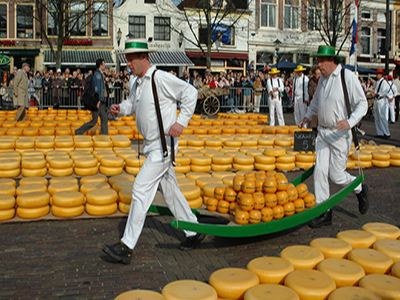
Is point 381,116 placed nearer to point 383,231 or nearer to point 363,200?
point 363,200

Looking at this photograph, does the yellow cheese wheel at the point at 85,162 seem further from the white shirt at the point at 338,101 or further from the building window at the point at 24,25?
the building window at the point at 24,25

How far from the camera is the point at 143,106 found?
4258 millimetres

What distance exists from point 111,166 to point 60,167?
0.85 meters

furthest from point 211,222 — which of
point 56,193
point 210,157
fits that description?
point 210,157

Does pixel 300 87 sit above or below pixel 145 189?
above

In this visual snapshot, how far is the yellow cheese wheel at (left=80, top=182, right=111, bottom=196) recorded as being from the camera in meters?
5.95

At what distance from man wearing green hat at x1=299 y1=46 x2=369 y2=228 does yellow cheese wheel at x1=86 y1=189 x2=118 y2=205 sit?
2.50m

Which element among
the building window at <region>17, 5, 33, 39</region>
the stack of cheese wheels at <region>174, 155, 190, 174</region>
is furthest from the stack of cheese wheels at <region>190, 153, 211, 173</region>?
the building window at <region>17, 5, 33, 39</region>

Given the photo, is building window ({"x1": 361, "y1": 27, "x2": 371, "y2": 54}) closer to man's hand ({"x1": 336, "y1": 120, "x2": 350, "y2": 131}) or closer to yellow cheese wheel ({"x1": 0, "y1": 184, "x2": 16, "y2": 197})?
man's hand ({"x1": 336, "y1": 120, "x2": 350, "y2": 131})

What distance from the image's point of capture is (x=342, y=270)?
132 inches

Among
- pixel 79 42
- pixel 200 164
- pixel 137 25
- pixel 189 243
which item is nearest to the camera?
pixel 189 243

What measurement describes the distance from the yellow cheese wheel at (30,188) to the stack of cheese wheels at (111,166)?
1690mm

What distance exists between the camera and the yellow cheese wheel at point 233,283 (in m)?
3.10

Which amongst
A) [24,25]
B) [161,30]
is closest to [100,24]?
[161,30]
